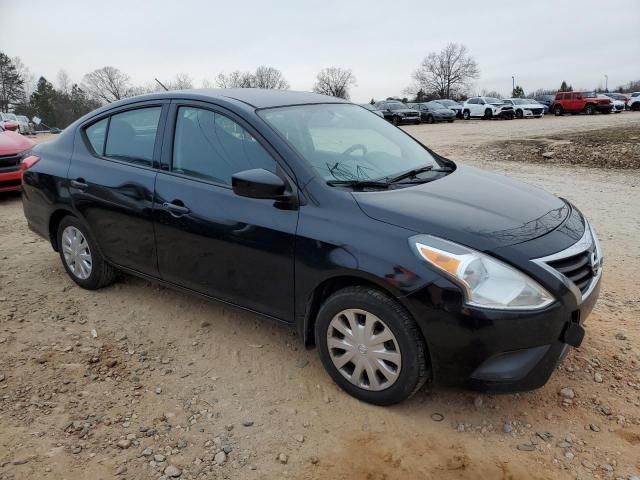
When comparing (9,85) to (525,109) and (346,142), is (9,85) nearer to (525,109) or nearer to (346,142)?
(525,109)

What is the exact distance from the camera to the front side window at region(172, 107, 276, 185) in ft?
10.6

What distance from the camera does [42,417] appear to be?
9.50ft

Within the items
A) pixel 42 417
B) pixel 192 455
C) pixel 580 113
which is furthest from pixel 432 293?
pixel 580 113

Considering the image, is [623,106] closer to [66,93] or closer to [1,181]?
[1,181]

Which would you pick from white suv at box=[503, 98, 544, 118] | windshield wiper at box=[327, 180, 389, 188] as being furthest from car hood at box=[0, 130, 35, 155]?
white suv at box=[503, 98, 544, 118]

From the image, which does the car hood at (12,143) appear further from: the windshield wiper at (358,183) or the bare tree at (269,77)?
the bare tree at (269,77)

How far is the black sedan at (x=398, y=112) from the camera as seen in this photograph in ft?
104

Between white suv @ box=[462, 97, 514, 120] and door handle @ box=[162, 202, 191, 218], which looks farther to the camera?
white suv @ box=[462, 97, 514, 120]

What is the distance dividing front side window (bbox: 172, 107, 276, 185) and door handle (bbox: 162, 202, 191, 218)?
227 mm

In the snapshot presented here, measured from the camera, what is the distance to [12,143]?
843 centimetres

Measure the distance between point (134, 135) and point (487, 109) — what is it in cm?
3474

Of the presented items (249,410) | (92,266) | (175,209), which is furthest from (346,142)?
(92,266)

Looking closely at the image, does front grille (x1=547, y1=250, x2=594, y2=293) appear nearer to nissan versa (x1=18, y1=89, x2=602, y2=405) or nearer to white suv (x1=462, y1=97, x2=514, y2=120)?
nissan versa (x1=18, y1=89, x2=602, y2=405)

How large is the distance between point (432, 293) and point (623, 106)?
42.8 m
